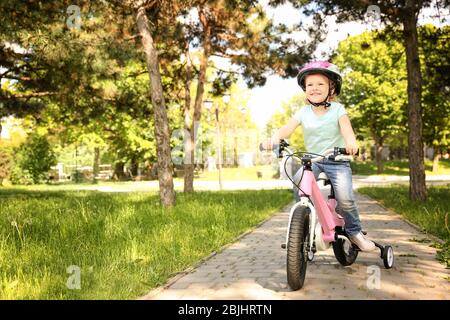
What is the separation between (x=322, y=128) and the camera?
466 centimetres

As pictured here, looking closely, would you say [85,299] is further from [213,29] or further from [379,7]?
[213,29]

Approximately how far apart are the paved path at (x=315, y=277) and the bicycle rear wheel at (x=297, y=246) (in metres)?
0.14

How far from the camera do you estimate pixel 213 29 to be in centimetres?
1777

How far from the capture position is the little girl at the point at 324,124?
4.59 m

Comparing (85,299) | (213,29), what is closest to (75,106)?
(213,29)

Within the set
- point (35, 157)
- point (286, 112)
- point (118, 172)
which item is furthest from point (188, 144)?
point (286, 112)

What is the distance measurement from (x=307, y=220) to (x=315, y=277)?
0.87 metres

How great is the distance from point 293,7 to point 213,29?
174 inches

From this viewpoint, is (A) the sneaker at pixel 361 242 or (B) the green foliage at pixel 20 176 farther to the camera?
(B) the green foliage at pixel 20 176

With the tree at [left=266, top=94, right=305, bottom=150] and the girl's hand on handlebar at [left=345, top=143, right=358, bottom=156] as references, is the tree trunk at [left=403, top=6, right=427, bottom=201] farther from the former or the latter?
the tree at [left=266, top=94, right=305, bottom=150]

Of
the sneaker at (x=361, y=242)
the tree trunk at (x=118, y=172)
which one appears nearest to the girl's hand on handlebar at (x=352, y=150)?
the sneaker at (x=361, y=242)

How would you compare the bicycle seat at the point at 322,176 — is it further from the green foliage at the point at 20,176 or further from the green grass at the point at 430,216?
the green foliage at the point at 20,176

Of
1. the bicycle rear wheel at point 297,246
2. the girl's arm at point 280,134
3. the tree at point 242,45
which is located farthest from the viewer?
the tree at point 242,45
